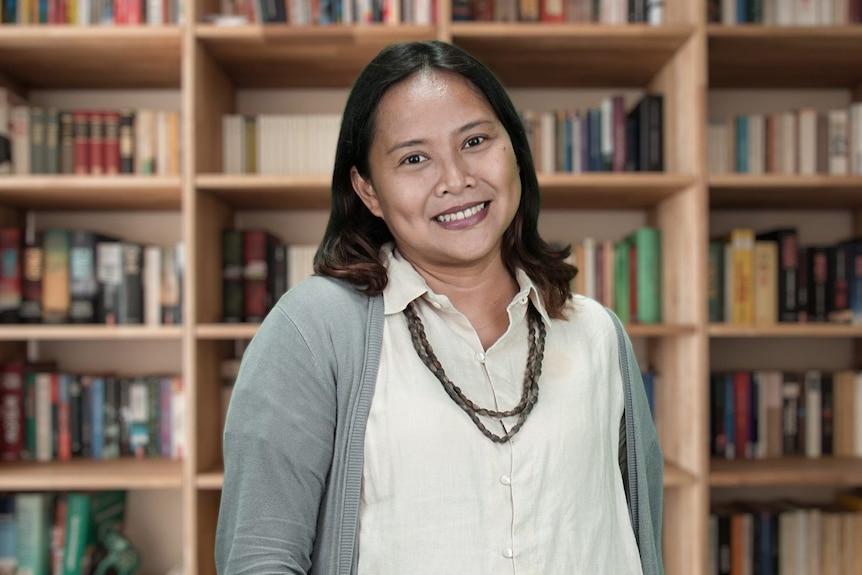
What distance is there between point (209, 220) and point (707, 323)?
1424 mm

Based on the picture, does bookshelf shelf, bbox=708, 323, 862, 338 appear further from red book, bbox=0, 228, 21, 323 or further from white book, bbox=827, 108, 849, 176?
red book, bbox=0, 228, 21, 323

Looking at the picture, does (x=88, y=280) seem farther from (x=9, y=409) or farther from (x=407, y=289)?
(x=407, y=289)

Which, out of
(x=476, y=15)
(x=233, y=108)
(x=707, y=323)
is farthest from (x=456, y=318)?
(x=233, y=108)

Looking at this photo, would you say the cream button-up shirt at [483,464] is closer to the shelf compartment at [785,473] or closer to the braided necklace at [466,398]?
the braided necklace at [466,398]

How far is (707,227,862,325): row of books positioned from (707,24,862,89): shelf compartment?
0.51m

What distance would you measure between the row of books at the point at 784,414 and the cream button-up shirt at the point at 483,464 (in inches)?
50.5

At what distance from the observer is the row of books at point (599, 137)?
222 centimetres

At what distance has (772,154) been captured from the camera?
2.31 metres

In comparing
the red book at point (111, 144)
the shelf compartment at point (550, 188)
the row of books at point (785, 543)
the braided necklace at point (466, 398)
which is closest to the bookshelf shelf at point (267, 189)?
the shelf compartment at point (550, 188)

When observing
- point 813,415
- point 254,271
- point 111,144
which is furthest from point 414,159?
point 813,415

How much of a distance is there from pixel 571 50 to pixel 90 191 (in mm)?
1411

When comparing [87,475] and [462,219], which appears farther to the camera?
[87,475]

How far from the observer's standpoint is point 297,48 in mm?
2111

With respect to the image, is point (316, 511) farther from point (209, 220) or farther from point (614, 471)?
point (209, 220)
